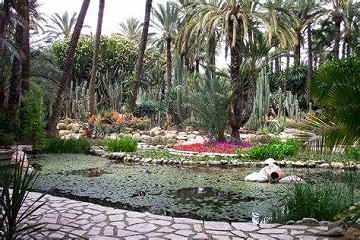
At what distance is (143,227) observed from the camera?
163 inches

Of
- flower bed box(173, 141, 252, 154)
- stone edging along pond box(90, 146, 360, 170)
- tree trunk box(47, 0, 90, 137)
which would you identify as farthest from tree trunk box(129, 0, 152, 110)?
stone edging along pond box(90, 146, 360, 170)

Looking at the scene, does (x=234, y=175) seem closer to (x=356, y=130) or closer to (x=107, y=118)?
(x=356, y=130)

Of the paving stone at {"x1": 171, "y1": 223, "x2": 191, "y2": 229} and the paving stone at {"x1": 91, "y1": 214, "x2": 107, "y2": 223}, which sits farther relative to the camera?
the paving stone at {"x1": 91, "y1": 214, "x2": 107, "y2": 223}

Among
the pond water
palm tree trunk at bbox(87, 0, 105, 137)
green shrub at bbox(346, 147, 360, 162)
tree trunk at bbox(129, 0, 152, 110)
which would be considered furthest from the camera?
tree trunk at bbox(129, 0, 152, 110)

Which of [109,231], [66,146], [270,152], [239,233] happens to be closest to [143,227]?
[109,231]

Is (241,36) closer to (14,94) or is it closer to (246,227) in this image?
(14,94)

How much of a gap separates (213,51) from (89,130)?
6017 millimetres

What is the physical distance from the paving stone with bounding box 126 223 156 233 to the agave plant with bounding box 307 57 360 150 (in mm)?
2077

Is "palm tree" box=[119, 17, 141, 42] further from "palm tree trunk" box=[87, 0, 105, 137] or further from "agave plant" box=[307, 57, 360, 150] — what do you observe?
"agave plant" box=[307, 57, 360, 150]

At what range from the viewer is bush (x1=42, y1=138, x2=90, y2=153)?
11680 millimetres

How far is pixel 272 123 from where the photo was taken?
760 inches

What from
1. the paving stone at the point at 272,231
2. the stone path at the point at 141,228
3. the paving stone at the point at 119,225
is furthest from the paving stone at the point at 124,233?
the paving stone at the point at 272,231

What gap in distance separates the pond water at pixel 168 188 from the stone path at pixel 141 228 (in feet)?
2.99

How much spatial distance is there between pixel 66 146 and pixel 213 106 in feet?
16.2
